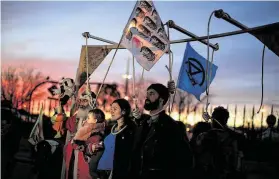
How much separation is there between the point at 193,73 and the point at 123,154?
99.8 inches

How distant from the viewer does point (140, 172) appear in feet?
14.7

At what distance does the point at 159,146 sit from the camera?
14.3ft

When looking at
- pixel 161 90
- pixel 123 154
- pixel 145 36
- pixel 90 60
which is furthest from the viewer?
pixel 90 60

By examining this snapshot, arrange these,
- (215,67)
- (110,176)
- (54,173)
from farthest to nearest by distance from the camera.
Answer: (215,67)
(54,173)
(110,176)

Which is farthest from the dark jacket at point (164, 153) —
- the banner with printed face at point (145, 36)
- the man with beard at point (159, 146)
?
the banner with printed face at point (145, 36)

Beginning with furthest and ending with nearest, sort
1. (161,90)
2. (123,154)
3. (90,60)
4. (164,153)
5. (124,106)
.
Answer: (90,60) → (124,106) → (123,154) → (161,90) → (164,153)

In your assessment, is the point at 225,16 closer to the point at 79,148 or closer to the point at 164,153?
the point at 164,153

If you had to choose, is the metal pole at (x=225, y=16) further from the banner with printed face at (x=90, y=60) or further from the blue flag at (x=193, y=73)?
the banner with printed face at (x=90, y=60)

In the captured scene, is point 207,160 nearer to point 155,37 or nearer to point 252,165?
point 155,37

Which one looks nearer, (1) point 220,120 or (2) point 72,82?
(1) point 220,120

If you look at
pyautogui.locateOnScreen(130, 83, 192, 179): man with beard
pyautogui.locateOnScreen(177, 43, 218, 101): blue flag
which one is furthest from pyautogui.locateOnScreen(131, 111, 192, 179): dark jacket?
pyautogui.locateOnScreen(177, 43, 218, 101): blue flag

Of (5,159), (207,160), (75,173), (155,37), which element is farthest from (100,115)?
(5,159)

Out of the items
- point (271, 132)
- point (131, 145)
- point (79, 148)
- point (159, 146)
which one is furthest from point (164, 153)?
point (271, 132)

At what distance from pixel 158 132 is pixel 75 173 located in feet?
5.99
